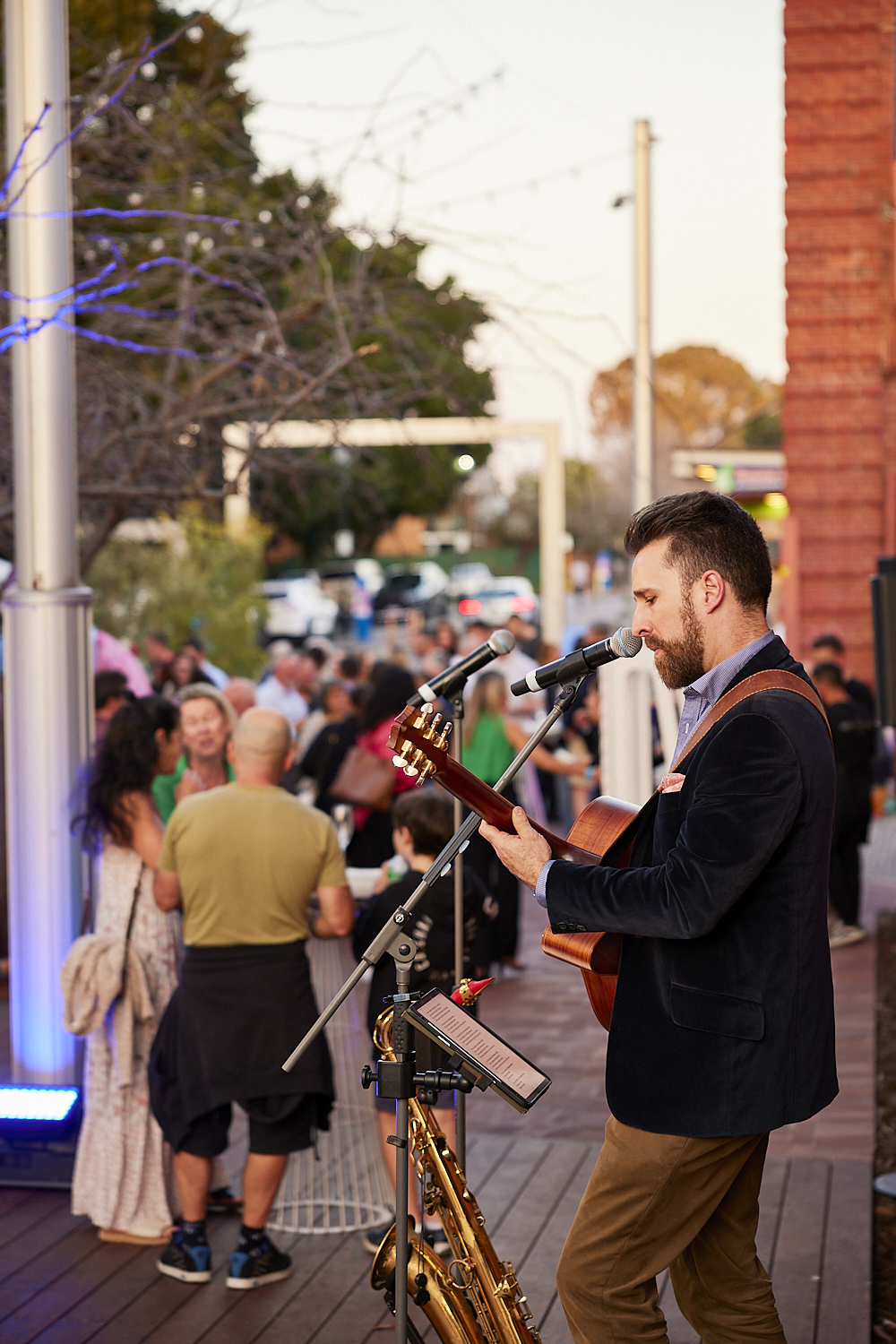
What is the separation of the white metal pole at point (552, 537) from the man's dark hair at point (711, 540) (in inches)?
586

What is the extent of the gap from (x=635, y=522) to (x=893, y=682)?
4.20 meters

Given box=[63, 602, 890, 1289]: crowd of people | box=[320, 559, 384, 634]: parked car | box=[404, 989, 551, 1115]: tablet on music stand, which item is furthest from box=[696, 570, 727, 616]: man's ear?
box=[320, 559, 384, 634]: parked car

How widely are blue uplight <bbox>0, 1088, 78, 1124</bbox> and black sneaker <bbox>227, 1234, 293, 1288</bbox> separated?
87 cm

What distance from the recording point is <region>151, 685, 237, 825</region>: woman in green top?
504cm

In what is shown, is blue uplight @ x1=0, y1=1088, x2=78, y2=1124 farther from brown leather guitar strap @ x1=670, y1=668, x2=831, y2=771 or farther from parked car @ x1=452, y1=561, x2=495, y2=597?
parked car @ x1=452, y1=561, x2=495, y2=597

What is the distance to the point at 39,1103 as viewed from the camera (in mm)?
4781

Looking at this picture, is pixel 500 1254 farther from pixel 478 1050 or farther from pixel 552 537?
pixel 552 537

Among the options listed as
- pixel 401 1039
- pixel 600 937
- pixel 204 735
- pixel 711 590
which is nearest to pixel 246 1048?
pixel 204 735

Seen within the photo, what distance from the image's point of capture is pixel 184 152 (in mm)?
6125

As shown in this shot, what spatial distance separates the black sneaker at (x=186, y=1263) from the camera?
420 cm

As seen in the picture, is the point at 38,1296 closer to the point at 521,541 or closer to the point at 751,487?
the point at 751,487

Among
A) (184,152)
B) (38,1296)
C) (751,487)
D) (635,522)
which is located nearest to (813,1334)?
(38,1296)

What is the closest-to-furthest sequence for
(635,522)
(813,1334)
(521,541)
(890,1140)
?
(635,522), (813,1334), (890,1140), (521,541)

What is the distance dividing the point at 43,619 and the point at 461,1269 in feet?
9.11
